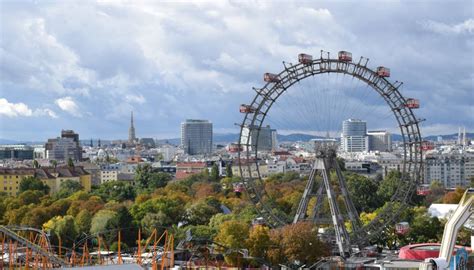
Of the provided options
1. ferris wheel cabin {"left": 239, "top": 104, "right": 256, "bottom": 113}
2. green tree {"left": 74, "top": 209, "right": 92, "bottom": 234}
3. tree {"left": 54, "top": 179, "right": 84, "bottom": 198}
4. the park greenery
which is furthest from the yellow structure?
ferris wheel cabin {"left": 239, "top": 104, "right": 256, "bottom": 113}

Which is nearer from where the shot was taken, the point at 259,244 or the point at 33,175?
the point at 259,244

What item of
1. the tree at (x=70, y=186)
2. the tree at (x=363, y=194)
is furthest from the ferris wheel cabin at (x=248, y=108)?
the tree at (x=70, y=186)

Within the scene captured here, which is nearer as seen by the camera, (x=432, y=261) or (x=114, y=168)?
(x=432, y=261)

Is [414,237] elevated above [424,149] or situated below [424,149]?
below

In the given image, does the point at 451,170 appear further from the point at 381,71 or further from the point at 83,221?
the point at 381,71

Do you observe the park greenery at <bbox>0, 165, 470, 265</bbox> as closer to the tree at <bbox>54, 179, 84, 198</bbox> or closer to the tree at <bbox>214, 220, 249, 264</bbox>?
the tree at <bbox>214, 220, 249, 264</bbox>

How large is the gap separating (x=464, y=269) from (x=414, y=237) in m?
16.8

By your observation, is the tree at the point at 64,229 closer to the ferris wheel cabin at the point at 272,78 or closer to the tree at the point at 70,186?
the ferris wheel cabin at the point at 272,78

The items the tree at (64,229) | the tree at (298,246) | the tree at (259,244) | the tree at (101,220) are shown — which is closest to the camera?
the tree at (298,246)

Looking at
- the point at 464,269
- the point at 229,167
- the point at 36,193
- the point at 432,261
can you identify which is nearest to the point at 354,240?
the point at 464,269

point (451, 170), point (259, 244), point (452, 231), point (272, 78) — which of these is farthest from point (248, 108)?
point (451, 170)

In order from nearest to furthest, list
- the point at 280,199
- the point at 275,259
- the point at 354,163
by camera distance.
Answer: the point at 275,259 → the point at 280,199 → the point at 354,163

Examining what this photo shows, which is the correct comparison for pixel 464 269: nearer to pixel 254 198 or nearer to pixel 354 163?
pixel 254 198

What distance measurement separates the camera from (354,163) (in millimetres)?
161625
